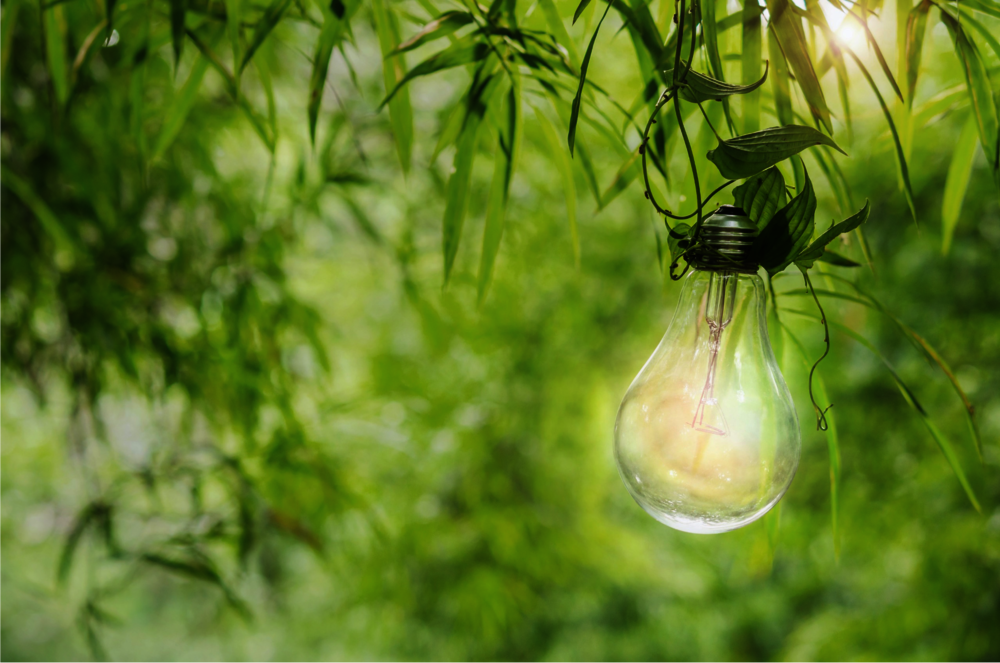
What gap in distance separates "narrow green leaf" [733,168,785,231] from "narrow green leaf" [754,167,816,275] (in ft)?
0.06

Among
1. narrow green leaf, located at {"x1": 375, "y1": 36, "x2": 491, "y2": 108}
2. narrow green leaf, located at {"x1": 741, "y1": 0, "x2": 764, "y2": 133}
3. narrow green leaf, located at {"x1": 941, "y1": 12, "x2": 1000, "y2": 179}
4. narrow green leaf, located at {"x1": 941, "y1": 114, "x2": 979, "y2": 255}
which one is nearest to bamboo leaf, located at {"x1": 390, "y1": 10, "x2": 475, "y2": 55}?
narrow green leaf, located at {"x1": 375, "y1": 36, "x2": 491, "y2": 108}

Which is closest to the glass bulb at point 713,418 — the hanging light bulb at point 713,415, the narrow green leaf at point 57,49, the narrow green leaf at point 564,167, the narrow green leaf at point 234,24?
the hanging light bulb at point 713,415

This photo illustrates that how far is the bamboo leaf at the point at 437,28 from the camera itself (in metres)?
0.38

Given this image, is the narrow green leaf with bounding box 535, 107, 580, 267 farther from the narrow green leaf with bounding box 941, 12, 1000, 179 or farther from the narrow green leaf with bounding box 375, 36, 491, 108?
the narrow green leaf with bounding box 941, 12, 1000, 179

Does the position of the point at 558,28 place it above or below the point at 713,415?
above

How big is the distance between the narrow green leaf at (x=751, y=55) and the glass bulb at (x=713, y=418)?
0.31 ft

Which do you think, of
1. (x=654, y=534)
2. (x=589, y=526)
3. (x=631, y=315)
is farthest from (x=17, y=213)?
(x=654, y=534)

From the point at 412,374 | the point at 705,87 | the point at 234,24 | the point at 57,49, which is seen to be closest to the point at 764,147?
the point at 705,87

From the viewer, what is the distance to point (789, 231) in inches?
10.3

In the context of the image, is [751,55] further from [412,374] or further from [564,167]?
[412,374]

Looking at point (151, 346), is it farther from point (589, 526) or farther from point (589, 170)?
point (589, 526)

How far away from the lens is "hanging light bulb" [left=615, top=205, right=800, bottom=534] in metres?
0.29

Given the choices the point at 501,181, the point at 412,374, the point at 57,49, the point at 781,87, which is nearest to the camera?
the point at 781,87

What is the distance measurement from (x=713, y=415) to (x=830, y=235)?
0.31 feet
